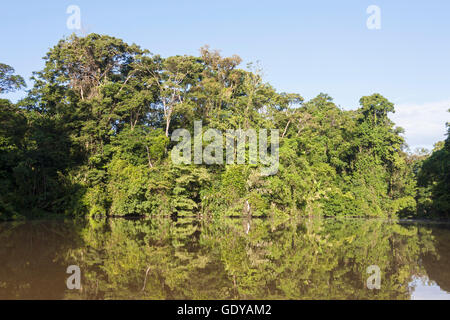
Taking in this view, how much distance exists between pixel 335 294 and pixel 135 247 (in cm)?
549

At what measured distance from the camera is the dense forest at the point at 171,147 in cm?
2183

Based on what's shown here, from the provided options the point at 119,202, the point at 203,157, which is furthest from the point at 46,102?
the point at 203,157

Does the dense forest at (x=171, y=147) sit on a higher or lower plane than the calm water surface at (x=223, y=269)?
higher

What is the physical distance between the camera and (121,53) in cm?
2594

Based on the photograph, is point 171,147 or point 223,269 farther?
point 171,147

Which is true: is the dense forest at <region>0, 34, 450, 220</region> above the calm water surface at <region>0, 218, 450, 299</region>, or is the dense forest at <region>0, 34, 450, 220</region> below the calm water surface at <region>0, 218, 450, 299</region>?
above

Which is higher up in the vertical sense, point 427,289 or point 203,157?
point 203,157

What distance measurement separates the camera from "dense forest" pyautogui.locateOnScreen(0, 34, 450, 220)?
2183 cm

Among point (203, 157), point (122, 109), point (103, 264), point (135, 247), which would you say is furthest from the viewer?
point (122, 109)

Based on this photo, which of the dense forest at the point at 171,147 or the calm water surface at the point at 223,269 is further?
the dense forest at the point at 171,147

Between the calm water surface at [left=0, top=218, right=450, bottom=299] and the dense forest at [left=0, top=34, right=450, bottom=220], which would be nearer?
the calm water surface at [left=0, top=218, right=450, bottom=299]

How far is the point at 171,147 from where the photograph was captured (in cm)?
2572

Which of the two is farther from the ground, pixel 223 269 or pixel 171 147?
pixel 171 147
